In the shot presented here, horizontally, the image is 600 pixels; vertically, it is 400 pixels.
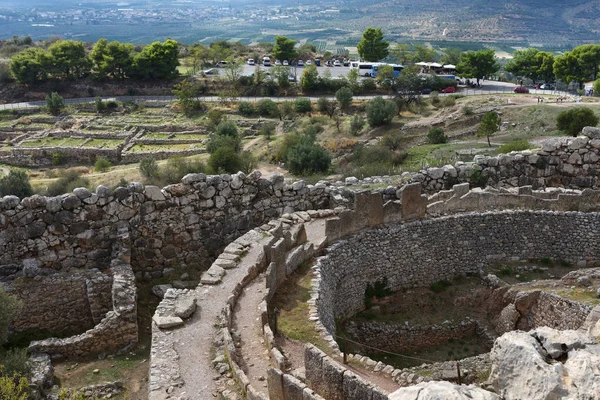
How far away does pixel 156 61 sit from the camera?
286ft

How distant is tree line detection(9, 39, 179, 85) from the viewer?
8581cm

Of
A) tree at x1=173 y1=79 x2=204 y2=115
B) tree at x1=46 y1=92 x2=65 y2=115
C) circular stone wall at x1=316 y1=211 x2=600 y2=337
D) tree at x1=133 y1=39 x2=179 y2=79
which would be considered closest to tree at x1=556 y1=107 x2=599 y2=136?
circular stone wall at x1=316 y1=211 x2=600 y2=337

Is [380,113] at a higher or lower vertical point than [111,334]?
lower

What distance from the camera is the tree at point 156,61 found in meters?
86.9

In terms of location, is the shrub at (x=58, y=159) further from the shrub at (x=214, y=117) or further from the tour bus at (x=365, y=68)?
the tour bus at (x=365, y=68)

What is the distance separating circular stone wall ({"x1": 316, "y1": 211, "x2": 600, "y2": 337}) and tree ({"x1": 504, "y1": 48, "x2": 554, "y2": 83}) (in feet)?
221

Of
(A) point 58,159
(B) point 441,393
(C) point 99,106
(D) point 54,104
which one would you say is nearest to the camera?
(B) point 441,393

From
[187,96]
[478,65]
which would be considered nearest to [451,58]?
[478,65]

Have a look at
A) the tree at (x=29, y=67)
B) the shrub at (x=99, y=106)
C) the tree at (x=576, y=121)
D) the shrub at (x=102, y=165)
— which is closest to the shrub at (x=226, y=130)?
the shrub at (x=102, y=165)

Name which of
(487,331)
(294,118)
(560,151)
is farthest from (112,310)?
(294,118)

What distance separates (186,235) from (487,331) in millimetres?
7725

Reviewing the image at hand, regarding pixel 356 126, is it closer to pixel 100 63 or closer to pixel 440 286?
pixel 100 63

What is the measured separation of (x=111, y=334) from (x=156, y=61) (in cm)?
7861

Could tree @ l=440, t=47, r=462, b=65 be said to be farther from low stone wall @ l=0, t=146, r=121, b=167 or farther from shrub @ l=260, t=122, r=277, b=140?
low stone wall @ l=0, t=146, r=121, b=167
